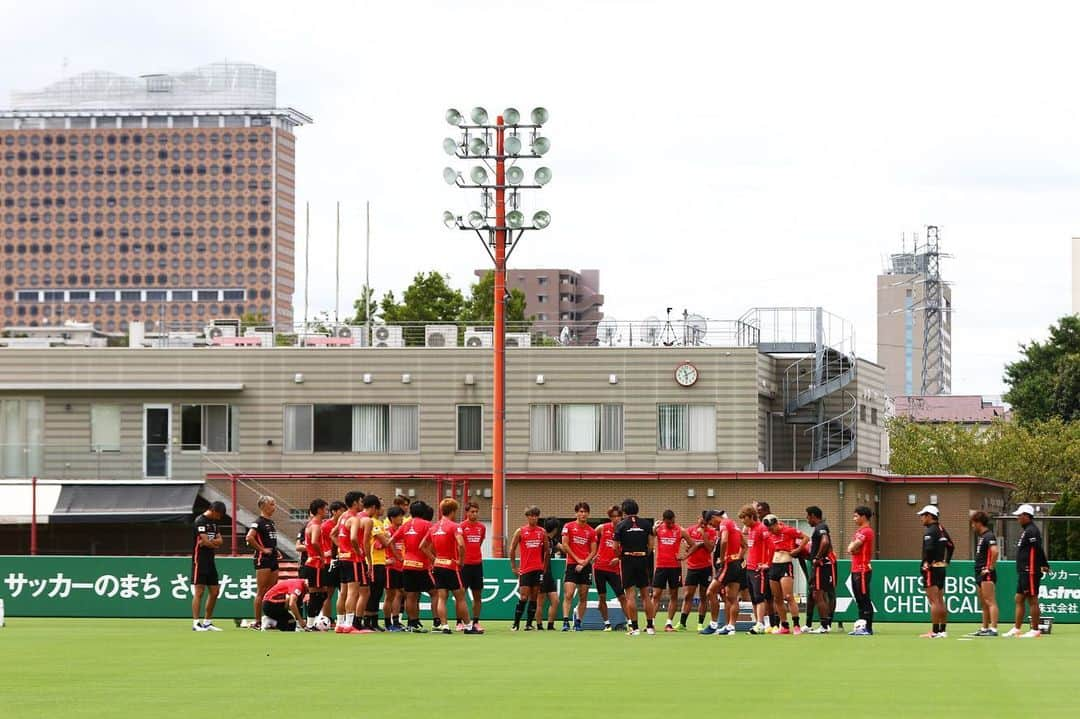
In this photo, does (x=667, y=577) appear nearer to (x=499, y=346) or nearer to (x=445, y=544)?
(x=445, y=544)

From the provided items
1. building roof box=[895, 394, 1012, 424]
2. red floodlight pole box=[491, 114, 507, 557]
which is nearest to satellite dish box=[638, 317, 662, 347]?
red floodlight pole box=[491, 114, 507, 557]

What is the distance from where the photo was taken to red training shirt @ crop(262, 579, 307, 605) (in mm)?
26203

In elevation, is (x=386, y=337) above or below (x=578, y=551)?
above

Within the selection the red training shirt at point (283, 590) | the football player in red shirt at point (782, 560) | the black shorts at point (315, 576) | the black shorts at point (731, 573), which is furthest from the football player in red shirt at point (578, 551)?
A: the red training shirt at point (283, 590)

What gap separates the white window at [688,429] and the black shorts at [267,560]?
2458 centimetres

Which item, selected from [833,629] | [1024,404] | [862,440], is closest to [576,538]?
[833,629]

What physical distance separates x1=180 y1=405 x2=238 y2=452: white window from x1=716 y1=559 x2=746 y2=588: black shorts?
2610cm

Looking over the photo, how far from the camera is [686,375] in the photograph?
49.8m

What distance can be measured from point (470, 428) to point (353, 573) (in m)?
24.9

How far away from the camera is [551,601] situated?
27.9 meters

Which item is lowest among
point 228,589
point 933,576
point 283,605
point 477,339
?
point 228,589

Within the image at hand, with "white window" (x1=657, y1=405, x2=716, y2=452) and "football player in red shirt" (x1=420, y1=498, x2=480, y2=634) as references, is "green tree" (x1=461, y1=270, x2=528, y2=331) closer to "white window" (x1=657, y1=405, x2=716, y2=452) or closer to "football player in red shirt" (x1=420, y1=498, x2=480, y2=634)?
"white window" (x1=657, y1=405, x2=716, y2=452)

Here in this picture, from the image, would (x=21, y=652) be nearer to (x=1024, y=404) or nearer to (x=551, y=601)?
(x=551, y=601)

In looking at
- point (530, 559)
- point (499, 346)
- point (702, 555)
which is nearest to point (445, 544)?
point (530, 559)
